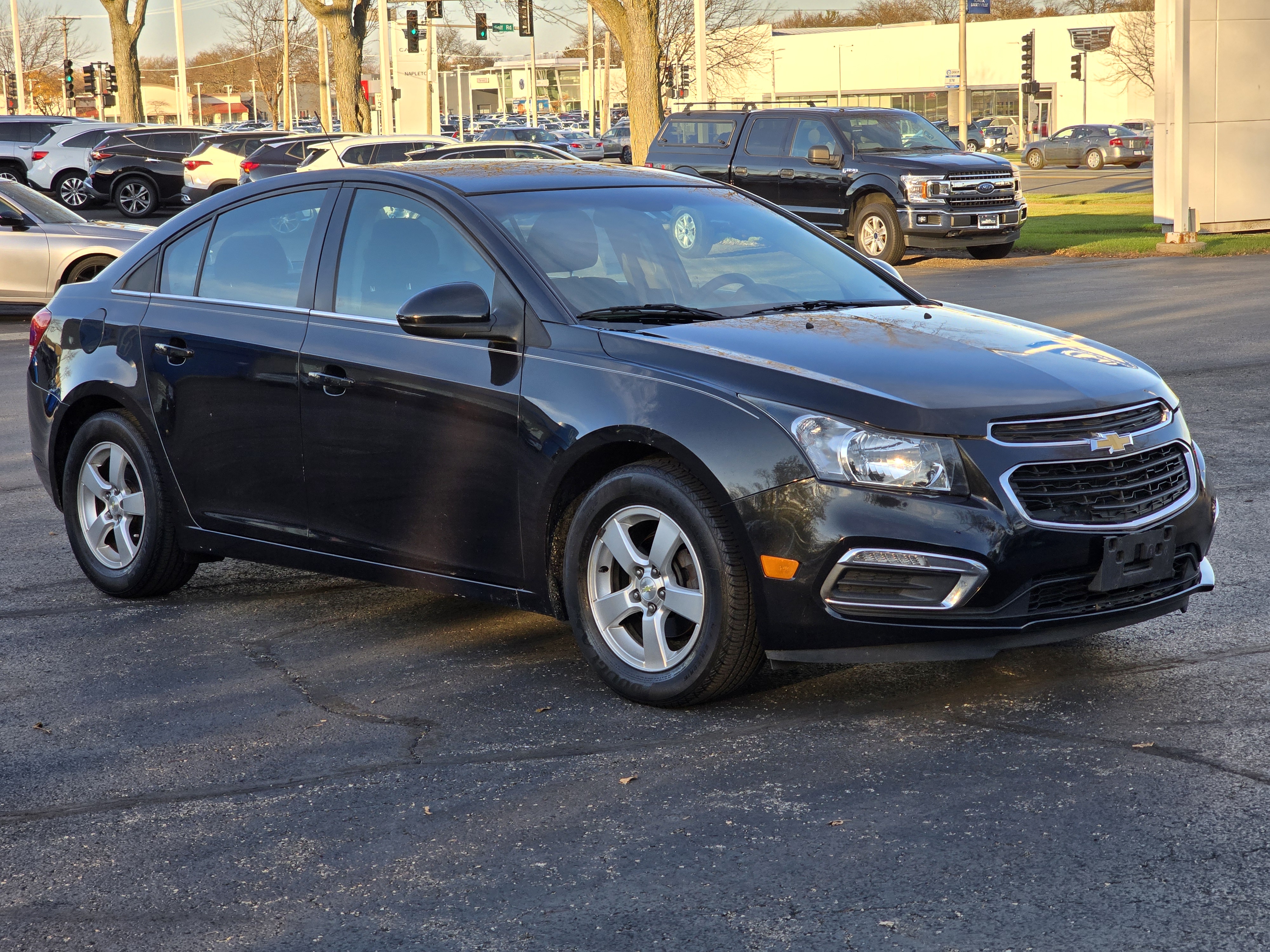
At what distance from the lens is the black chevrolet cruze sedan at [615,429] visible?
443 centimetres

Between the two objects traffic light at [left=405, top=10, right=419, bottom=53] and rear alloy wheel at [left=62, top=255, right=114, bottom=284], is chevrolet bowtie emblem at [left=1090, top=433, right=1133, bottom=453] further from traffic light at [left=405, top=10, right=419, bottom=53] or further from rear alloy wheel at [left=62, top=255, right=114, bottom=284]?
traffic light at [left=405, top=10, right=419, bottom=53]

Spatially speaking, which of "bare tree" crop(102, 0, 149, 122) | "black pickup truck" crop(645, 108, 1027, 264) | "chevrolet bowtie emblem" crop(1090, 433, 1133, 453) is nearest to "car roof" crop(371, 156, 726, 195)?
"chevrolet bowtie emblem" crop(1090, 433, 1133, 453)

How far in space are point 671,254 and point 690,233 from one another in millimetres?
194

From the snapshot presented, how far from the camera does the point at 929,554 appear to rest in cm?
436

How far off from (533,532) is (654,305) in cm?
89

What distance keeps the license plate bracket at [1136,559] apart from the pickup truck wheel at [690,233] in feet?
6.24

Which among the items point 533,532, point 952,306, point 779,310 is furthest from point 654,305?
point 952,306

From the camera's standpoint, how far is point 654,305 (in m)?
5.32

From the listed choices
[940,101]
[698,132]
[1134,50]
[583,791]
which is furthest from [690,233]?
[940,101]

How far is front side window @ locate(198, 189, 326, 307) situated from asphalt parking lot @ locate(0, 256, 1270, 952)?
4.04 feet

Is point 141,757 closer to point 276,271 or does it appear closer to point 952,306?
point 276,271

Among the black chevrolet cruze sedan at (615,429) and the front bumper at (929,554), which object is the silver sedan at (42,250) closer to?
the black chevrolet cruze sedan at (615,429)

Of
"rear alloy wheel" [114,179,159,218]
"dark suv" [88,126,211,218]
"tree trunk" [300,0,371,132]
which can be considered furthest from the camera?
"tree trunk" [300,0,371,132]

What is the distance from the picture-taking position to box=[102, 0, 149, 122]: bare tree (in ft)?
168
